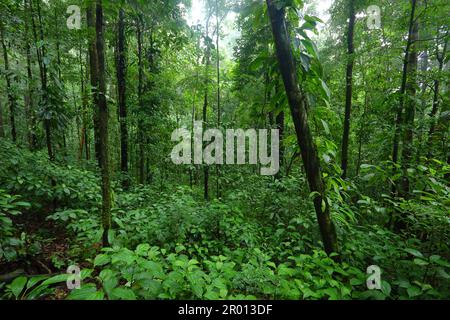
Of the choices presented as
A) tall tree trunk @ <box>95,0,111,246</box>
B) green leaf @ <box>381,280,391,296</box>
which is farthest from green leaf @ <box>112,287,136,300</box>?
green leaf @ <box>381,280,391,296</box>

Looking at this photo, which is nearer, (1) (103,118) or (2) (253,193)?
(1) (103,118)

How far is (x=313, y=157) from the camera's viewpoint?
214 centimetres

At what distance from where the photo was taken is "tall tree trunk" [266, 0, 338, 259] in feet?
6.52

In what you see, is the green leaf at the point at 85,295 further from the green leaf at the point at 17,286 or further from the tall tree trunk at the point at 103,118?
the tall tree trunk at the point at 103,118

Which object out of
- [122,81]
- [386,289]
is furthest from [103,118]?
[122,81]

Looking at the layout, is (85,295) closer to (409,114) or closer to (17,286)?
(17,286)

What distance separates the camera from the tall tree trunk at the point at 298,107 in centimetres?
199

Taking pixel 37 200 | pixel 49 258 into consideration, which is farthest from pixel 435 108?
pixel 37 200

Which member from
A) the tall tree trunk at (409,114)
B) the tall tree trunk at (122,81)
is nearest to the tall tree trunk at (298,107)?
the tall tree trunk at (409,114)

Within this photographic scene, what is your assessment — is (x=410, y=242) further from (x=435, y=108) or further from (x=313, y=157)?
(x=435, y=108)

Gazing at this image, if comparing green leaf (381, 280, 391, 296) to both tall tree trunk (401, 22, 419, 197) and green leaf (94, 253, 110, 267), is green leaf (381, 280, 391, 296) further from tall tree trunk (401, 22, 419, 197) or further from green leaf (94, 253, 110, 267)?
tall tree trunk (401, 22, 419, 197)

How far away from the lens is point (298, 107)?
2055 millimetres

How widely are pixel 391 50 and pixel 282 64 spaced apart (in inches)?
158

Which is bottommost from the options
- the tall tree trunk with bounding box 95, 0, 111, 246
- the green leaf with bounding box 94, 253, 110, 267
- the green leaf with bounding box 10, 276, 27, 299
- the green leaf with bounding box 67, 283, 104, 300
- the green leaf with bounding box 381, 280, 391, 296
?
the green leaf with bounding box 381, 280, 391, 296
